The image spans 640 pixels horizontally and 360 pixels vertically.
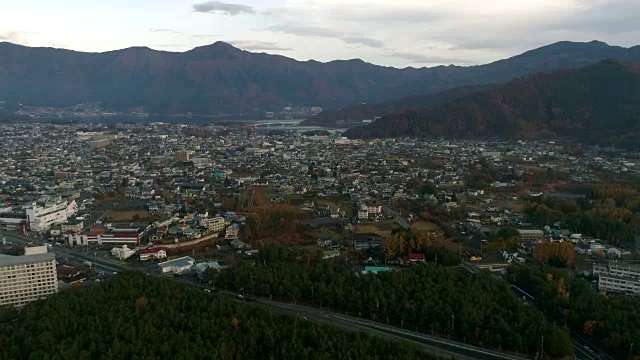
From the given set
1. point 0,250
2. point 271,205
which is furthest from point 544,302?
point 0,250

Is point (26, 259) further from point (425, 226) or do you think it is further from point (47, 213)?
point (425, 226)

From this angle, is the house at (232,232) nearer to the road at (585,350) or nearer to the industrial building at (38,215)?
the industrial building at (38,215)

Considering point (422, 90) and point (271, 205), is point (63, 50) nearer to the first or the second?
point (422, 90)

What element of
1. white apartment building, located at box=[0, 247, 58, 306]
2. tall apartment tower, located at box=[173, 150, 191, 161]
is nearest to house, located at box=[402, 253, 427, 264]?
white apartment building, located at box=[0, 247, 58, 306]

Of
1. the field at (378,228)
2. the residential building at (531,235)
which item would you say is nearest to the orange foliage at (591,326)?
the residential building at (531,235)

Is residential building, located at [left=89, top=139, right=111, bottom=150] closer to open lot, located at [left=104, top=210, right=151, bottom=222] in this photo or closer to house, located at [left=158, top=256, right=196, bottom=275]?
open lot, located at [left=104, top=210, right=151, bottom=222]

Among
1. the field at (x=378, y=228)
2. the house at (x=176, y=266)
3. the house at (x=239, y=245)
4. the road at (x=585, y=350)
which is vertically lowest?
the road at (x=585, y=350)

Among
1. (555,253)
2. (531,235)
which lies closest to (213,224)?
(531,235)

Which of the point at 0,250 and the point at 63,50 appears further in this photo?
the point at 63,50

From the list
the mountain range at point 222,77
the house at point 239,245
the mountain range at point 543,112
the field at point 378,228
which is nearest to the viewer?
the house at point 239,245
